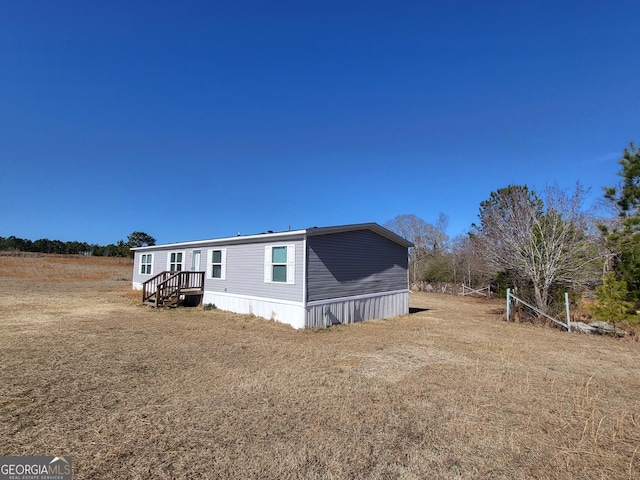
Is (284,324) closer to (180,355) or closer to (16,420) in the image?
(180,355)

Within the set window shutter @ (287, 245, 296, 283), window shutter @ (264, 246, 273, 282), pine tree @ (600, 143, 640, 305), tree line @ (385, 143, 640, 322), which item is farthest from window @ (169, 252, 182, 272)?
pine tree @ (600, 143, 640, 305)

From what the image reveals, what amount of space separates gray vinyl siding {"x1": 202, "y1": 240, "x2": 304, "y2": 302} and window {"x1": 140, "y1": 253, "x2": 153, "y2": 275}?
781cm

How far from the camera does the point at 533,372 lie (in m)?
5.91

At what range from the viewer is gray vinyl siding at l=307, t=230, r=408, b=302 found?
10.1 metres

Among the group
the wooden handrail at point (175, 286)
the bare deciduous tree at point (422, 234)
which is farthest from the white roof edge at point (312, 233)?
the bare deciduous tree at point (422, 234)

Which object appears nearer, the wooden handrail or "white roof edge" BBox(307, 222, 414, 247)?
"white roof edge" BBox(307, 222, 414, 247)

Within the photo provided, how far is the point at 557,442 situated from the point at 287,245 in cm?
807

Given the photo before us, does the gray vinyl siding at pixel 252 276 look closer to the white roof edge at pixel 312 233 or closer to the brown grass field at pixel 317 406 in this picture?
the white roof edge at pixel 312 233

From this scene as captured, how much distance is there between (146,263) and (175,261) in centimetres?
416

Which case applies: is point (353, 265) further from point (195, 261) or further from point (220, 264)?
point (195, 261)

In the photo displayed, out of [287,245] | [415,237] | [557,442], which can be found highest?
[415,237]

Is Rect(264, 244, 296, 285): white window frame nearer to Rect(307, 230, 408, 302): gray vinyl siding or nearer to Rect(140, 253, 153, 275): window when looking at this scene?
Rect(307, 230, 408, 302): gray vinyl siding

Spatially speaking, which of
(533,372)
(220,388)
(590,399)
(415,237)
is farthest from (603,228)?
(415,237)

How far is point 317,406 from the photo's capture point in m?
4.25
